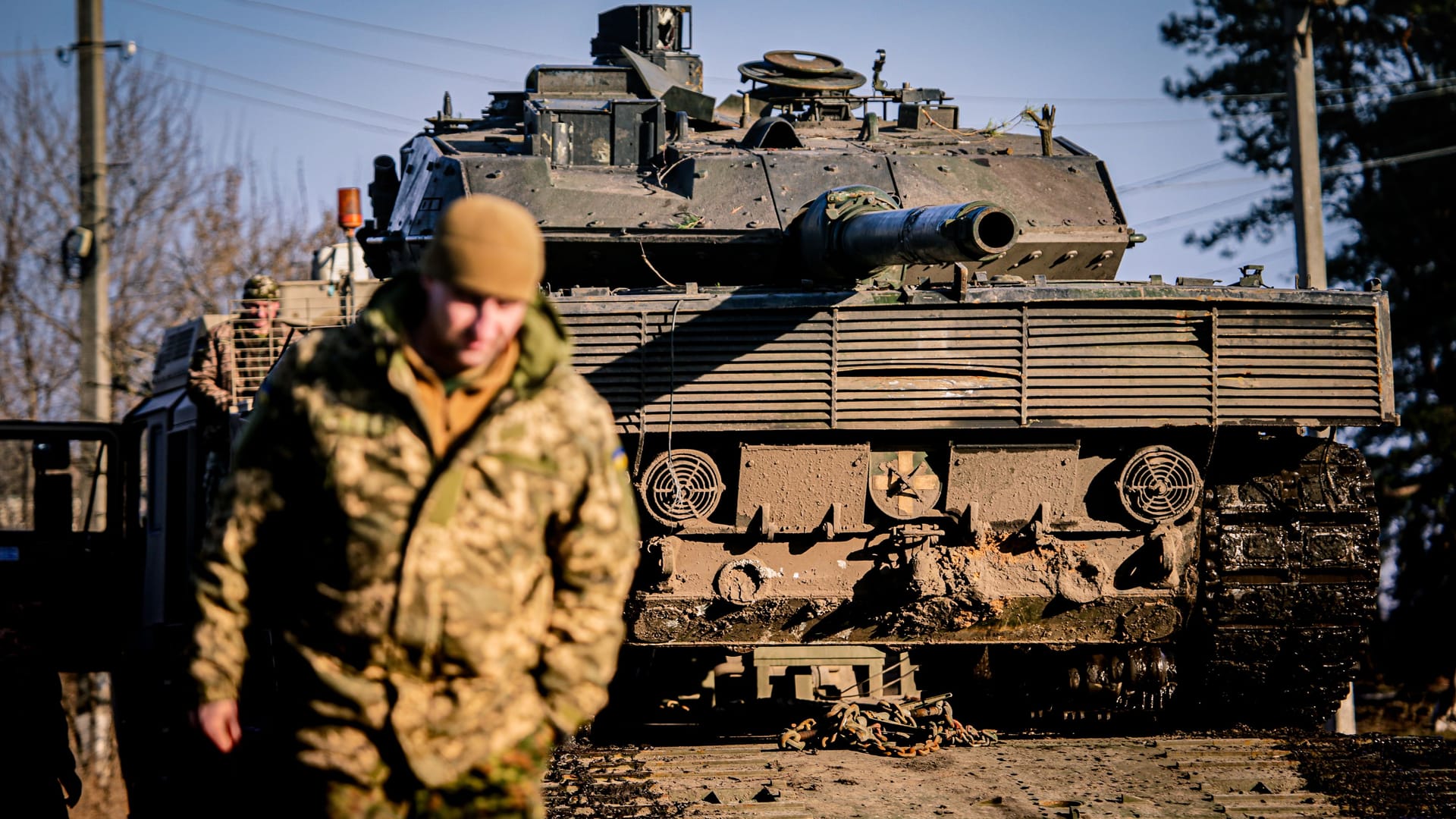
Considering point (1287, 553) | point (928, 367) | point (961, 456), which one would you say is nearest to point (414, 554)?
point (928, 367)

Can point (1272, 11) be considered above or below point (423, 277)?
above

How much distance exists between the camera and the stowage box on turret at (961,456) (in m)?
6.68

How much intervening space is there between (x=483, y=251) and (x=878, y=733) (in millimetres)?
4670

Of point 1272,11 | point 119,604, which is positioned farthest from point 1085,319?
point 1272,11

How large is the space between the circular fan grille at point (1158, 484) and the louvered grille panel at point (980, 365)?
30 centimetres

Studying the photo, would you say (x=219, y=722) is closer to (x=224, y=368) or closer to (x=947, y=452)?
(x=947, y=452)

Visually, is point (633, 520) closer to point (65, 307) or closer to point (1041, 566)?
point (1041, 566)

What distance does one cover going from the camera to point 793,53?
1012 centimetres

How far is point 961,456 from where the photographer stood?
6953 millimetres

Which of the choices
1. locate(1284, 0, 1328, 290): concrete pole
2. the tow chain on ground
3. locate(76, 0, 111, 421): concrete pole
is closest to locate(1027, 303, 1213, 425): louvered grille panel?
the tow chain on ground

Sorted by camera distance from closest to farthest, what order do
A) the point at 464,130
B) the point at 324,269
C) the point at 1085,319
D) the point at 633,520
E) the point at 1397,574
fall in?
1. the point at 633,520
2. the point at 1085,319
3. the point at 464,130
4. the point at 324,269
5. the point at 1397,574

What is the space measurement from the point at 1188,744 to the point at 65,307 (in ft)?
50.6

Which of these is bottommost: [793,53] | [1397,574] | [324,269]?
[1397,574]

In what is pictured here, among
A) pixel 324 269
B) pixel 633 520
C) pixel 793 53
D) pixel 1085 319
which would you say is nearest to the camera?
pixel 633 520
